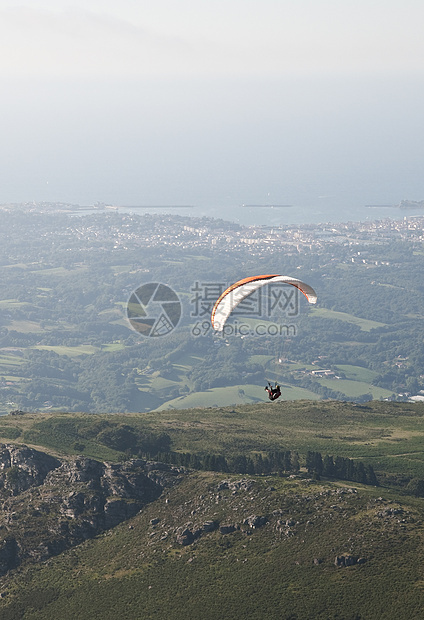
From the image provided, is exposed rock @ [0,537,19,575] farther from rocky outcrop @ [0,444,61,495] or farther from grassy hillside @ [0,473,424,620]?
rocky outcrop @ [0,444,61,495]

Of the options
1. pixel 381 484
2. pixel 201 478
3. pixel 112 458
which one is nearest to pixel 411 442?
pixel 381 484

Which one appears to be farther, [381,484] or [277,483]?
[381,484]

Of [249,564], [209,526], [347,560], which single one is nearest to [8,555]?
[209,526]

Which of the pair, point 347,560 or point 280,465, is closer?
point 347,560

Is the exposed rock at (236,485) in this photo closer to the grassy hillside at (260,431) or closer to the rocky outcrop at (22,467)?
the grassy hillside at (260,431)

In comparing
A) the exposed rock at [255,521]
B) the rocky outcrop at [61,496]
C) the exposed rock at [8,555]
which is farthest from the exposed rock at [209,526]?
the exposed rock at [8,555]

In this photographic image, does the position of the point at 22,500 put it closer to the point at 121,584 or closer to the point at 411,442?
the point at 121,584

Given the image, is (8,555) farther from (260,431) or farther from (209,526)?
(260,431)

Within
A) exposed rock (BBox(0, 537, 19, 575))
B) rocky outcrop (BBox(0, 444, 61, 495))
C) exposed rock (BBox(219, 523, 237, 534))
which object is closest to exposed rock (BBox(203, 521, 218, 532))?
exposed rock (BBox(219, 523, 237, 534))
